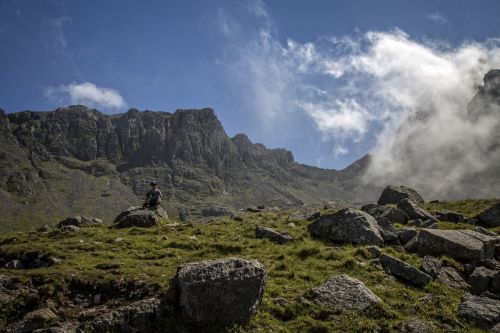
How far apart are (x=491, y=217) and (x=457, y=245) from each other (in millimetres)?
13664

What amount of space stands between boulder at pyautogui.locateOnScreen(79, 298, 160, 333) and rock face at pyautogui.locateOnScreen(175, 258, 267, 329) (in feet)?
4.24

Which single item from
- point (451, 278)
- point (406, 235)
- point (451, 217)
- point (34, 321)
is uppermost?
point (451, 217)

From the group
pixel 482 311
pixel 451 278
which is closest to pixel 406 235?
pixel 451 278

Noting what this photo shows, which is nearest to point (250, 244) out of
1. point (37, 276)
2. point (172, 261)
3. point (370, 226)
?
point (172, 261)

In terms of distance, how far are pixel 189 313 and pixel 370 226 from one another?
1679 cm

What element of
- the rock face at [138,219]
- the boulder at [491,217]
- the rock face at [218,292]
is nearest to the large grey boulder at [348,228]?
the rock face at [218,292]

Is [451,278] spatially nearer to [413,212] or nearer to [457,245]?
[457,245]

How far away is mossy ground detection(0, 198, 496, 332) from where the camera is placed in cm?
1778

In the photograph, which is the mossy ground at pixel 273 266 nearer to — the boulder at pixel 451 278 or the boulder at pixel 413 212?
the boulder at pixel 451 278

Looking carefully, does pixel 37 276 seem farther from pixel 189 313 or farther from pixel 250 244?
pixel 250 244

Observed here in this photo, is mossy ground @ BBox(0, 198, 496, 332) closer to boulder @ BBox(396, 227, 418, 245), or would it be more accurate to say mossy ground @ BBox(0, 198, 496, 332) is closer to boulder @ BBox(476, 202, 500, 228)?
boulder @ BBox(396, 227, 418, 245)

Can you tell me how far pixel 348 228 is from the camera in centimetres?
2930

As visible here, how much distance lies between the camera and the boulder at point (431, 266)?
2275 centimetres

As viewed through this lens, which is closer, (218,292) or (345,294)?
(218,292)
